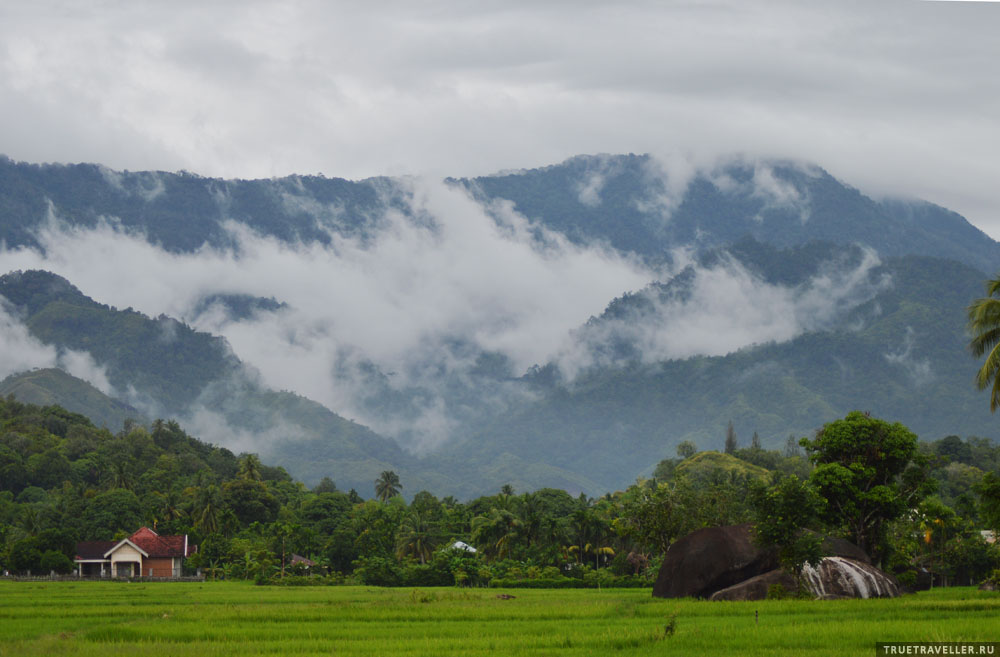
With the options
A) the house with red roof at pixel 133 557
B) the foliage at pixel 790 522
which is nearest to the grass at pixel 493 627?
the foliage at pixel 790 522

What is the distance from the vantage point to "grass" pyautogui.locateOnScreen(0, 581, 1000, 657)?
36.2 metres

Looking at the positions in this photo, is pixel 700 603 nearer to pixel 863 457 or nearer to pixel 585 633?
pixel 585 633

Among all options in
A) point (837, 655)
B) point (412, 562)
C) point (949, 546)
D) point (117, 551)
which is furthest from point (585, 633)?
point (117, 551)

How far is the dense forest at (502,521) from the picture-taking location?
6562 cm

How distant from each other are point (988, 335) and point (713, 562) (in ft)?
55.5

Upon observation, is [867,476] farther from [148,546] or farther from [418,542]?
[148,546]

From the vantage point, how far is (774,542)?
5562cm

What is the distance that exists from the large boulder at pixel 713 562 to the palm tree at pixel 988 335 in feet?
46.3

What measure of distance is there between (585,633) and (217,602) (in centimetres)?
2912

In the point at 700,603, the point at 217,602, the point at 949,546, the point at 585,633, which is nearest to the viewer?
the point at 585,633

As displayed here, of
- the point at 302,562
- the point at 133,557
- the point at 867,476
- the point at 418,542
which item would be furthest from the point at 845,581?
the point at 133,557

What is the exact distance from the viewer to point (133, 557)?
4638 inches

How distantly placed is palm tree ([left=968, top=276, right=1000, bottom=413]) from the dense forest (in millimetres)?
11781

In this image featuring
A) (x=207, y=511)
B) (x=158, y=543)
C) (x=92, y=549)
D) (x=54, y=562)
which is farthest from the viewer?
(x=207, y=511)
